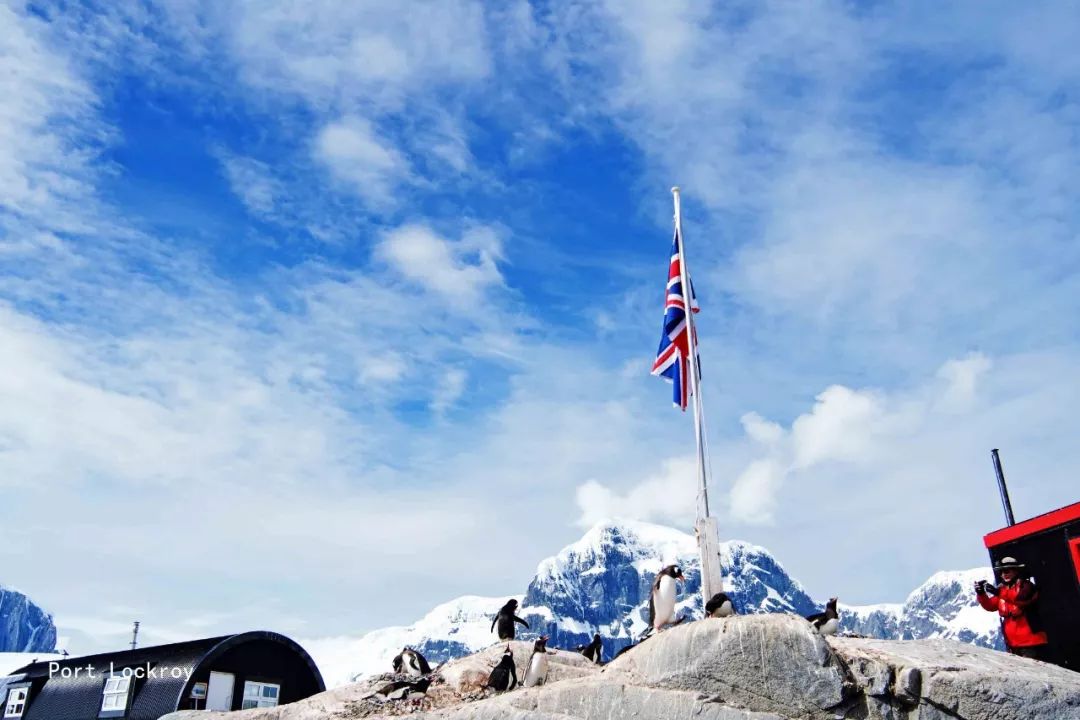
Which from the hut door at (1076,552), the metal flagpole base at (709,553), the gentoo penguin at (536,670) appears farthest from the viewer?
the metal flagpole base at (709,553)

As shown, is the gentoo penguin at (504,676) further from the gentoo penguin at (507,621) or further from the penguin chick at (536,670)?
the gentoo penguin at (507,621)

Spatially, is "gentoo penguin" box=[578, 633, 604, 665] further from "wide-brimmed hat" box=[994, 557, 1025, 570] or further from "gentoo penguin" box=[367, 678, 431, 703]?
"wide-brimmed hat" box=[994, 557, 1025, 570]

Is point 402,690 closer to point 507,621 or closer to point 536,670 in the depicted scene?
point 536,670

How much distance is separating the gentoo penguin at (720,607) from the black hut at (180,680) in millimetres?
25873

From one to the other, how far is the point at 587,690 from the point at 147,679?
28638 millimetres

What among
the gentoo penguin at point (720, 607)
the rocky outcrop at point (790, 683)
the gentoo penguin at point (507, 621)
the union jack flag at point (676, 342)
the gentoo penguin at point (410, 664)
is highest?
the union jack flag at point (676, 342)

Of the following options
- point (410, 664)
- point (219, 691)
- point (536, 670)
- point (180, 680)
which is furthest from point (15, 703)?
point (536, 670)

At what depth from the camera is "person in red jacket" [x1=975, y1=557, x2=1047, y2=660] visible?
67.5 ft

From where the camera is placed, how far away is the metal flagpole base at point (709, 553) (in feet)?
65.3

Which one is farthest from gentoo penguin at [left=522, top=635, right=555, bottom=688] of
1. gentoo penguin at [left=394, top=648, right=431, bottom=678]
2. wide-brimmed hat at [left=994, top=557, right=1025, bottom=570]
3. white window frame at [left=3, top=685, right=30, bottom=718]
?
white window frame at [left=3, top=685, right=30, bottom=718]

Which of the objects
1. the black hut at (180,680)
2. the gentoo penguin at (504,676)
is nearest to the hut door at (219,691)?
the black hut at (180,680)

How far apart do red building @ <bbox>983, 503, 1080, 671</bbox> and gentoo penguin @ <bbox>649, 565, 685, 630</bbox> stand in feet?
27.8

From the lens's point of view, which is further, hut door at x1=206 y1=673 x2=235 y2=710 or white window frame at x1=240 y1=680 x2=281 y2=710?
white window frame at x1=240 y1=680 x2=281 y2=710

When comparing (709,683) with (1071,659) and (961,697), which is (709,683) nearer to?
(961,697)
